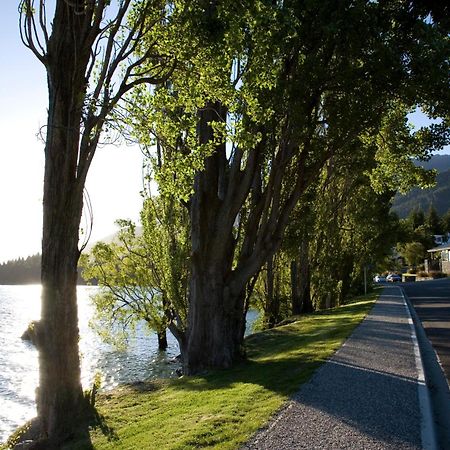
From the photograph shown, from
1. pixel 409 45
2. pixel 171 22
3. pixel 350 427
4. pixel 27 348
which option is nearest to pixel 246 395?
pixel 350 427

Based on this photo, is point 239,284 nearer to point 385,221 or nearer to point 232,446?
point 232,446

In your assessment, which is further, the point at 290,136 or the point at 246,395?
the point at 290,136

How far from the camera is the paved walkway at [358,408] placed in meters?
5.94

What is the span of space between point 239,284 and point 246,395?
4.86 metres

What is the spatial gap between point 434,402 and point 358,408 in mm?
1595

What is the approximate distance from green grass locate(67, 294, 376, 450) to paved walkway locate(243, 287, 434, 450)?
360mm

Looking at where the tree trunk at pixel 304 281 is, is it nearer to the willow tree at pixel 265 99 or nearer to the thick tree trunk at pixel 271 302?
the thick tree trunk at pixel 271 302

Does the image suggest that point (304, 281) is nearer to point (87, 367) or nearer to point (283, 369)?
point (87, 367)

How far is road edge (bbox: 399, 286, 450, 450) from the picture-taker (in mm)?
6245

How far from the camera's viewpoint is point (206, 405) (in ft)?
27.7

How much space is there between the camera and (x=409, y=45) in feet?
35.7

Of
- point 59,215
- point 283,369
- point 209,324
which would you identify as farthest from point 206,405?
point 209,324

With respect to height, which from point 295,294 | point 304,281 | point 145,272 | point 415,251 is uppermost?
point 415,251

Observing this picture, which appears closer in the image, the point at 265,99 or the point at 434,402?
the point at 434,402
